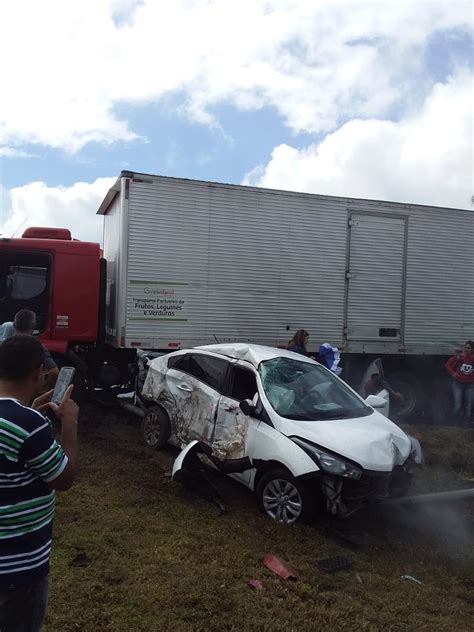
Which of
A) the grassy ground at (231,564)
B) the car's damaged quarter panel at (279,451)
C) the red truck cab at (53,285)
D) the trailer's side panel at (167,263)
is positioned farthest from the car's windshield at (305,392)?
the red truck cab at (53,285)

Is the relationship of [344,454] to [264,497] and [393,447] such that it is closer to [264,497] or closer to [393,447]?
[393,447]

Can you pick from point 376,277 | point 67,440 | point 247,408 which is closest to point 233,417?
point 247,408

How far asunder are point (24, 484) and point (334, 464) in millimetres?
3300

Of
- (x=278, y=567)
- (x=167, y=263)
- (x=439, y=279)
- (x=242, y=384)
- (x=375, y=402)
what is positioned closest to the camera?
(x=278, y=567)

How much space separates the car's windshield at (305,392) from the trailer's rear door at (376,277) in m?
4.04

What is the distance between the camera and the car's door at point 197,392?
6.29 metres

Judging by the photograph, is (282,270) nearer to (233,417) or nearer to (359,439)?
(233,417)

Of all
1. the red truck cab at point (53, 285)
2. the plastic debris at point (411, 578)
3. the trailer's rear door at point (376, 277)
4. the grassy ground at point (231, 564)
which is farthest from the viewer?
the trailer's rear door at point (376, 277)

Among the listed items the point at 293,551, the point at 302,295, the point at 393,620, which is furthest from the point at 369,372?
the point at 393,620

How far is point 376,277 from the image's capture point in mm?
10453

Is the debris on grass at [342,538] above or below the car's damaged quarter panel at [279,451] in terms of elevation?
below

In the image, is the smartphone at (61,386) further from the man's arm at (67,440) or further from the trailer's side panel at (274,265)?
the trailer's side panel at (274,265)

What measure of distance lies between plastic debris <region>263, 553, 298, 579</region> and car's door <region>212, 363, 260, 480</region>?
1340 millimetres

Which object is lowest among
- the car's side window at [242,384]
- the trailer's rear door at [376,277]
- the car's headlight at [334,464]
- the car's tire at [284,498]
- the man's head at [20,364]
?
the car's tire at [284,498]
